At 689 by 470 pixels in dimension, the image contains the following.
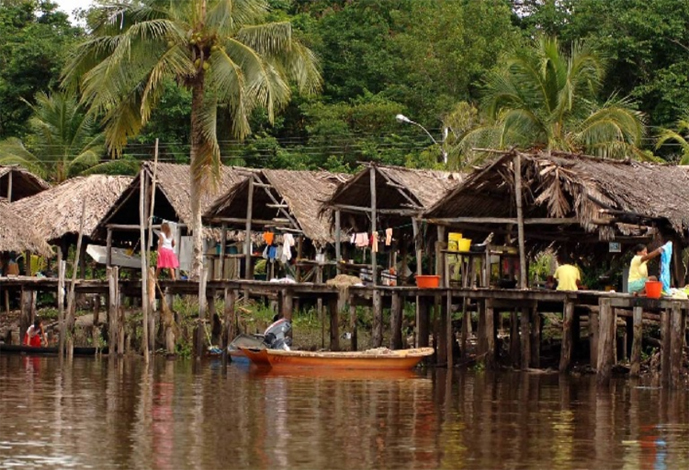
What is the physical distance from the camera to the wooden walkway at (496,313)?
75.4 feet

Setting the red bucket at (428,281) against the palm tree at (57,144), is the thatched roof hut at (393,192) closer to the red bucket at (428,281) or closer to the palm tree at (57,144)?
the red bucket at (428,281)

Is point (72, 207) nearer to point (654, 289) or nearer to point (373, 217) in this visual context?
point (373, 217)

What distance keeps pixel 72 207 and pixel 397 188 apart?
390 inches

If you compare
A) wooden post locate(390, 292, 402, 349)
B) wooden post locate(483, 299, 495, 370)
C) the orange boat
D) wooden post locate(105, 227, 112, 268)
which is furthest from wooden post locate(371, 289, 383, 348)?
wooden post locate(105, 227, 112, 268)

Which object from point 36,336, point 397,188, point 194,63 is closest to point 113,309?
point 36,336

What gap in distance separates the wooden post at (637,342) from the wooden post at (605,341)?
15.0 inches

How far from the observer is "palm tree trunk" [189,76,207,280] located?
30047 millimetres

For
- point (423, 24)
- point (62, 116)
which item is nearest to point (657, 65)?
point (423, 24)

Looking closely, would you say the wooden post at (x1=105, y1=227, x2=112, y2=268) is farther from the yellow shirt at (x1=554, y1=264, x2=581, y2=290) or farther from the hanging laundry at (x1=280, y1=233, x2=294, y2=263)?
the yellow shirt at (x1=554, y1=264, x2=581, y2=290)

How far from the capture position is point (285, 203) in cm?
3291

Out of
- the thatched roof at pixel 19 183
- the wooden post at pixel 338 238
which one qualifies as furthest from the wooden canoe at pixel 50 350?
the thatched roof at pixel 19 183

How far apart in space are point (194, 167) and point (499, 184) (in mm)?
6563

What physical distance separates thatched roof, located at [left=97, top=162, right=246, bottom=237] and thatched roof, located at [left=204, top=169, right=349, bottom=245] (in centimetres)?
50

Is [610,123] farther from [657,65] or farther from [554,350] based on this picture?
[657,65]
